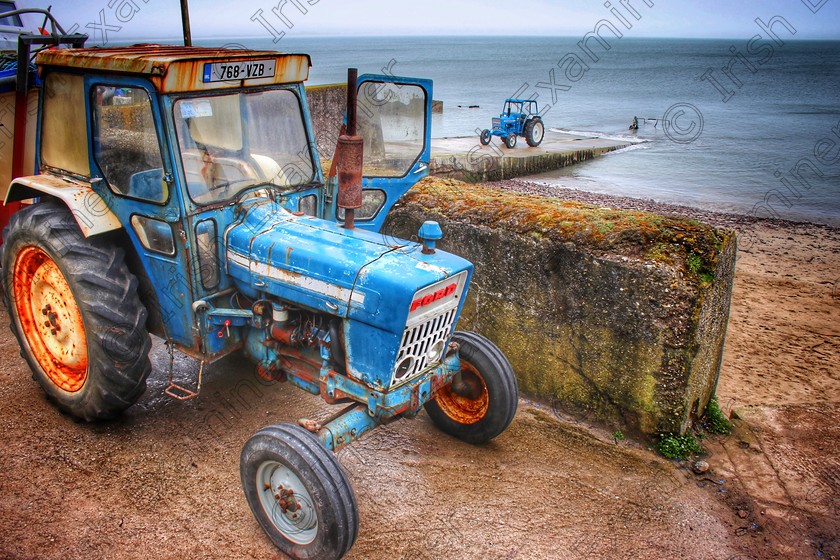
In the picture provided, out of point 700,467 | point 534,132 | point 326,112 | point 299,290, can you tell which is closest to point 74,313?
point 299,290

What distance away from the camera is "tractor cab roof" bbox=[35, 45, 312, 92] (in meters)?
3.62

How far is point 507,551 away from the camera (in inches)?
142

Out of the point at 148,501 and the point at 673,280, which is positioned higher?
the point at 673,280

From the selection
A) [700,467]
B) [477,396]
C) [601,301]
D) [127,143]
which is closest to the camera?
[127,143]

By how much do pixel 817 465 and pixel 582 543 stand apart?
2027mm

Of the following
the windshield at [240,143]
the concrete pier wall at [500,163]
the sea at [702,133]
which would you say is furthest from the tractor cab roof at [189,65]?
the concrete pier wall at [500,163]

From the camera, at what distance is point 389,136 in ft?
15.4

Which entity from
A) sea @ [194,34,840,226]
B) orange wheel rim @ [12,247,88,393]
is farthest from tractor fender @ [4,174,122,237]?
sea @ [194,34,840,226]

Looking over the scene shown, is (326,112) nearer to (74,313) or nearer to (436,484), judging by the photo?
(74,313)

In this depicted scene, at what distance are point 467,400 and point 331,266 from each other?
1567 millimetres

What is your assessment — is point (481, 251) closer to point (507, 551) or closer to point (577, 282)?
point (577, 282)

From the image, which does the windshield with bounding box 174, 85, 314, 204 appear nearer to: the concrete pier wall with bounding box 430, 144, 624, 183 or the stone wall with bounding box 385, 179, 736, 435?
the stone wall with bounding box 385, 179, 736, 435

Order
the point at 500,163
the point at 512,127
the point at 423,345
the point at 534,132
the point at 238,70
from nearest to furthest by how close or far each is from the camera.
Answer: the point at 423,345, the point at 238,70, the point at 500,163, the point at 512,127, the point at 534,132

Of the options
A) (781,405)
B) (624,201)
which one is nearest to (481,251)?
(781,405)
